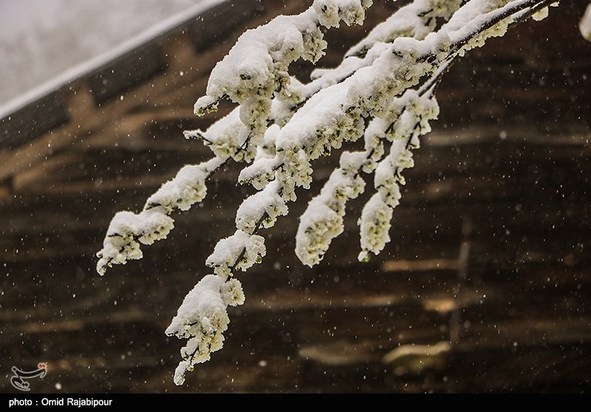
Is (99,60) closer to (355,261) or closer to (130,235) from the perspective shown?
(130,235)

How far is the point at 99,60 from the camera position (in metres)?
1.97

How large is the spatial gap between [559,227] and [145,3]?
2.32 meters

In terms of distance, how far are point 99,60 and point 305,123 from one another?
1.39 metres

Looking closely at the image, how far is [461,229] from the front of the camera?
2.50 meters

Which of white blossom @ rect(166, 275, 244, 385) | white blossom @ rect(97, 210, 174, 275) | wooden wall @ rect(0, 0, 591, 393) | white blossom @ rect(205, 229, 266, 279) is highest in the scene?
wooden wall @ rect(0, 0, 591, 393)

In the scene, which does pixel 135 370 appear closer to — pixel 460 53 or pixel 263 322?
pixel 263 322

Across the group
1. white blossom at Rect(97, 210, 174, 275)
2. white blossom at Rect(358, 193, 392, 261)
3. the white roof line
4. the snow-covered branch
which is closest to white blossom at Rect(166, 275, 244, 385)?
the snow-covered branch

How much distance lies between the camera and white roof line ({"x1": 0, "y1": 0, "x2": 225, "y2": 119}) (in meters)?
1.92

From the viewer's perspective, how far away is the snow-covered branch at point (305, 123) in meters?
0.89

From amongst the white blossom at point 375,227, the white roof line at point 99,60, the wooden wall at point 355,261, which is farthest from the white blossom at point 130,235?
the wooden wall at point 355,261

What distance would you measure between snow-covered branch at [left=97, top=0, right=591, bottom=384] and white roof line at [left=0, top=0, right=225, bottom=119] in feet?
3.37

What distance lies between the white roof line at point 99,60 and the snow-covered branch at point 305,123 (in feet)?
3.37

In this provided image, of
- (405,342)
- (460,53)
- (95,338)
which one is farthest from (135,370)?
(460,53)

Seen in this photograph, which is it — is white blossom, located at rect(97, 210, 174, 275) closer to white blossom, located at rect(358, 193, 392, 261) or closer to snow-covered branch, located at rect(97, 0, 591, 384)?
snow-covered branch, located at rect(97, 0, 591, 384)
